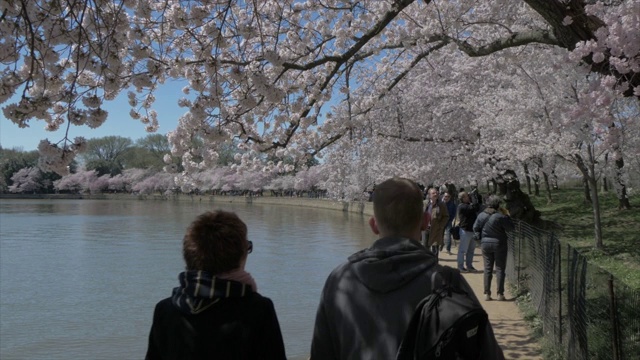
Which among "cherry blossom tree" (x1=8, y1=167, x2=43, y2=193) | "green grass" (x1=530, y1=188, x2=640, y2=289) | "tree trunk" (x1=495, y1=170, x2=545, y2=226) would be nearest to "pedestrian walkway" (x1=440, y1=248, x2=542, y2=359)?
"green grass" (x1=530, y1=188, x2=640, y2=289)

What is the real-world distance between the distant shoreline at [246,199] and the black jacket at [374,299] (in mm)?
35428

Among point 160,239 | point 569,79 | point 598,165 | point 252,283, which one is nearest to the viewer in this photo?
point 252,283

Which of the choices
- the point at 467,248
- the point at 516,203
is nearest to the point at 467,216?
the point at 467,248

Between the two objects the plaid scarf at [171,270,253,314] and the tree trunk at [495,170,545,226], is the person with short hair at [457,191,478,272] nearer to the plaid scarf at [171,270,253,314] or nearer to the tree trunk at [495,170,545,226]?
the tree trunk at [495,170,545,226]

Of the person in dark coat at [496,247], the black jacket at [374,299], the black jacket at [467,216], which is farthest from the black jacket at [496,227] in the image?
the black jacket at [374,299]

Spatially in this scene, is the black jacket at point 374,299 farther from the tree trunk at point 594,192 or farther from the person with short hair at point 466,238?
the tree trunk at point 594,192

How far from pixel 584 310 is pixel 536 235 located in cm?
306

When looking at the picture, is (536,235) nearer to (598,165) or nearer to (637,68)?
(637,68)

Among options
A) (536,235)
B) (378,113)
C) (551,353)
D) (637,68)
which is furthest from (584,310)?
(378,113)

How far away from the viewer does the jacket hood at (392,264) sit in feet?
6.25

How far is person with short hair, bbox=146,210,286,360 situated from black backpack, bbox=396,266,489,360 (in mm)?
514

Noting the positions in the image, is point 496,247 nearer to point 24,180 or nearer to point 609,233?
point 609,233

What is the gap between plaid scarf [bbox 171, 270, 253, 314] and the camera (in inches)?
76.0

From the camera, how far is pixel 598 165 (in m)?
14.2
